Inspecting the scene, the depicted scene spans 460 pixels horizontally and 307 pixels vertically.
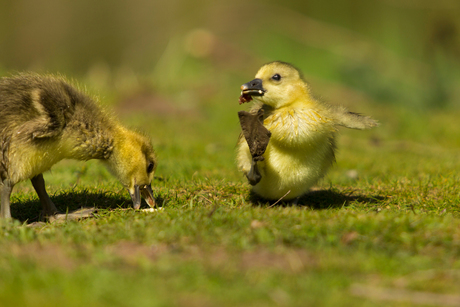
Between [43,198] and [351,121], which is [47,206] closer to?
[43,198]

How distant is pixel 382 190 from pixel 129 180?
3418mm

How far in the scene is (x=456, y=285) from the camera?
3359 millimetres

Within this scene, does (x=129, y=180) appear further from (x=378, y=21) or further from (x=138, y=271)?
(x=378, y=21)

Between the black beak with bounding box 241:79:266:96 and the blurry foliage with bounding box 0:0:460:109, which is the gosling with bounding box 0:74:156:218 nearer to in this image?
the black beak with bounding box 241:79:266:96

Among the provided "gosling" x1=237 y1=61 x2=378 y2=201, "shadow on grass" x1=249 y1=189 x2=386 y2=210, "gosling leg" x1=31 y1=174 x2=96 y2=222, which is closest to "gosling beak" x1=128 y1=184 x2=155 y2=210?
"gosling leg" x1=31 y1=174 x2=96 y2=222

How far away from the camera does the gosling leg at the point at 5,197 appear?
5.04m

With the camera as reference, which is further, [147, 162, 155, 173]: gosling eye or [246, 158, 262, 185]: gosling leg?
Answer: [147, 162, 155, 173]: gosling eye

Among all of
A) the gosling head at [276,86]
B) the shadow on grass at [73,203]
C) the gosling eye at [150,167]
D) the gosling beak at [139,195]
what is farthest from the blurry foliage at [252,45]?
the gosling head at [276,86]

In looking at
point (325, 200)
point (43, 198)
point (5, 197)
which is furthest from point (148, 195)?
point (325, 200)

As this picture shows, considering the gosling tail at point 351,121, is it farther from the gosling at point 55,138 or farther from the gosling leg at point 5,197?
the gosling leg at point 5,197

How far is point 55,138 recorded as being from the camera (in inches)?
201

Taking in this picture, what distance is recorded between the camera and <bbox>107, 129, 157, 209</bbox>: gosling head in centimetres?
566

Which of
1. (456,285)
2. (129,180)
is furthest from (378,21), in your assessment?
(456,285)

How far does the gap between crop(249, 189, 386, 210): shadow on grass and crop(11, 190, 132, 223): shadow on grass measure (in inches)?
65.8
